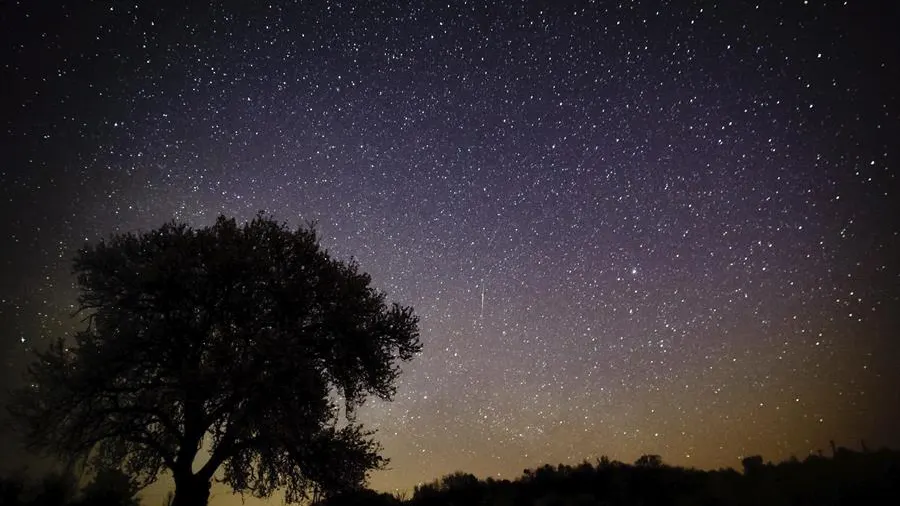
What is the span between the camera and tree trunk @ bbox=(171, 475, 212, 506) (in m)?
14.1

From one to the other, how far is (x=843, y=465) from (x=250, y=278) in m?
16.3

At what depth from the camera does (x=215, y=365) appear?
1369cm

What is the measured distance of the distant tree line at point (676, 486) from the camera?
1018cm

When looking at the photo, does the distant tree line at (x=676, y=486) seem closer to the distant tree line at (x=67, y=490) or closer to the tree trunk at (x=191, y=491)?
the tree trunk at (x=191, y=491)

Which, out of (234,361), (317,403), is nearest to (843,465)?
(317,403)

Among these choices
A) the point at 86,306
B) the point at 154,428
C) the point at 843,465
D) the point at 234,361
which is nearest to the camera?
the point at 843,465

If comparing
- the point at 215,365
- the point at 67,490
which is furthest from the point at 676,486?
the point at 67,490

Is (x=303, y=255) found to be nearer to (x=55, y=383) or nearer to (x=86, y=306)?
(x=86, y=306)

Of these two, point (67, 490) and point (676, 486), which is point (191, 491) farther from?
point (676, 486)

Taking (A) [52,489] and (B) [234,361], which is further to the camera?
(A) [52,489]

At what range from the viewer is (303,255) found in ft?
53.8

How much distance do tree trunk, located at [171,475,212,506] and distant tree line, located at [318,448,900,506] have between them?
3411mm

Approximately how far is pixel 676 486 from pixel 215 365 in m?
12.3

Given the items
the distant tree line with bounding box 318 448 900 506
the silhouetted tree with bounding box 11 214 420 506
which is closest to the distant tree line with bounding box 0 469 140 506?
the silhouetted tree with bounding box 11 214 420 506
